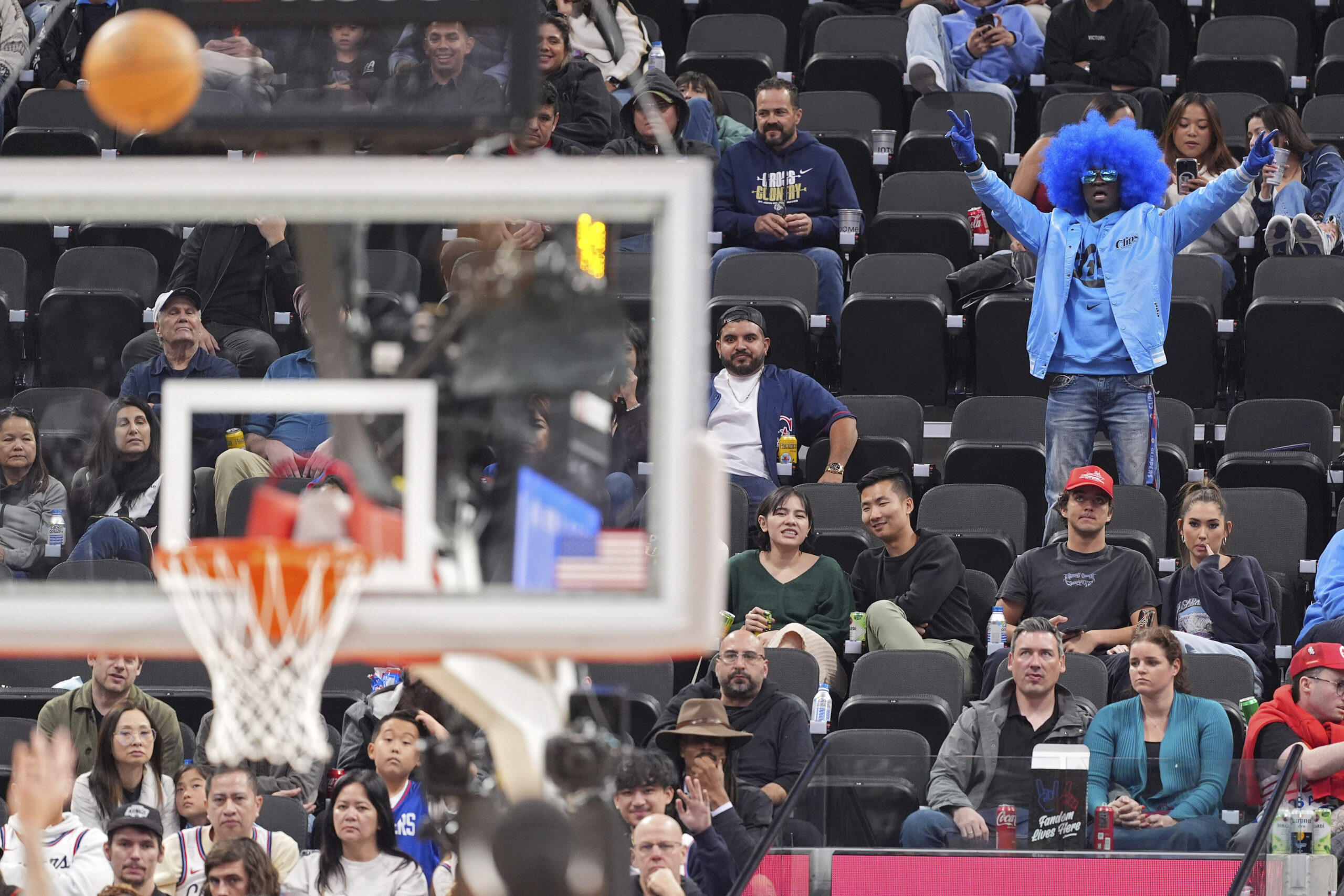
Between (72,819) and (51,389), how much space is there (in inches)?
111

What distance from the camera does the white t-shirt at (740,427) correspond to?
27.5 feet

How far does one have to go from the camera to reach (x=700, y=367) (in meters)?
3.61

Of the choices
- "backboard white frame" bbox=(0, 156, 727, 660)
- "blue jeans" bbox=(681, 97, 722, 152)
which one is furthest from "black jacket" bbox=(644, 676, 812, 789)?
"blue jeans" bbox=(681, 97, 722, 152)

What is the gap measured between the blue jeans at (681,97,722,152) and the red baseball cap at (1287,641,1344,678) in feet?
14.4

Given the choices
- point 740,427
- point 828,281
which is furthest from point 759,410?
point 828,281

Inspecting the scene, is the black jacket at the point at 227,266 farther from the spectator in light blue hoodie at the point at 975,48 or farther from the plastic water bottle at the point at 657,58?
the spectator in light blue hoodie at the point at 975,48

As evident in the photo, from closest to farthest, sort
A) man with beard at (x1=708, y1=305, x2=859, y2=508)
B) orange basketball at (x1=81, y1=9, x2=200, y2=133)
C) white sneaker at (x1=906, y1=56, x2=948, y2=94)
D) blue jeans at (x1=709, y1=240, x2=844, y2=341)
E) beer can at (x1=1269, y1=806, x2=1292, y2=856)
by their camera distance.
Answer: orange basketball at (x1=81, y1=9, x2=200, y2=133) < beer can at (x1=1269, y1=806, x2=1292, y2=856) < man with beard at (x1=708, y1=305, x2=859, y2=508) < blue jeans at (x1=709, y1=240, x2=844, y2=341) < white sneaker at (x1=906, y1=56, x2=948, y2=94)

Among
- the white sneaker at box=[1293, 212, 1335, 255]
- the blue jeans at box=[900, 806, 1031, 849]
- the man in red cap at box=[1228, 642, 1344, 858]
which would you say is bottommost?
the blue jeans at box=[900, 806, 1031, 849]

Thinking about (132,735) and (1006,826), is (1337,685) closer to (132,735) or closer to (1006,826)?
(1006,826)

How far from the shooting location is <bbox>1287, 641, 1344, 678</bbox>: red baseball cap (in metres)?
6.46

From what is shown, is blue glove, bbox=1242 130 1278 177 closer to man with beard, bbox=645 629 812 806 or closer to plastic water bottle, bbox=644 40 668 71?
man with beard, bbox=645 629 812 806

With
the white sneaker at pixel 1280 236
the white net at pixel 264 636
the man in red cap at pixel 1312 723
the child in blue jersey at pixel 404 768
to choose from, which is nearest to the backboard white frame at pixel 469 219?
the white net at pixel 264 636

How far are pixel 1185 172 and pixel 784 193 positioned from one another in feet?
5.92

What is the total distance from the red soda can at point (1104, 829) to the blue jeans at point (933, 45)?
17.0 ft
